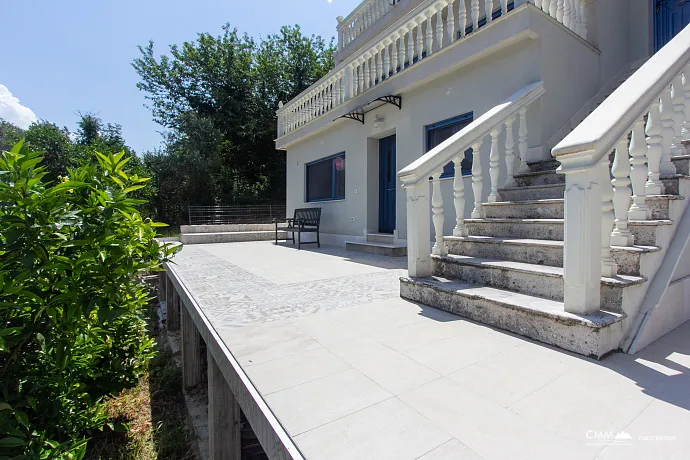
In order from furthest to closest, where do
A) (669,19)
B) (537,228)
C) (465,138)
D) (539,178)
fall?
(669,19), (539,178), (465,138), (537,228)

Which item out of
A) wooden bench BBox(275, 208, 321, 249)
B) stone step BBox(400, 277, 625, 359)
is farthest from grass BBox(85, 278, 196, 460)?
wooden bench BBox(275, 208, 321, 249)

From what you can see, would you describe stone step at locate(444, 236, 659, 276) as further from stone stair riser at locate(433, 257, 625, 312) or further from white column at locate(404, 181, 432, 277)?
white column at locate(404, 181, 432, 277)

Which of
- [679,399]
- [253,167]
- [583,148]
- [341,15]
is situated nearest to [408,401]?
[679,399]

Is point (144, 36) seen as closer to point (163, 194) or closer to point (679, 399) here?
point (163, 194)

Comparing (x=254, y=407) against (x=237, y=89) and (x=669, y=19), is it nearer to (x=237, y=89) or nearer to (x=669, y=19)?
(x=669, y=19)

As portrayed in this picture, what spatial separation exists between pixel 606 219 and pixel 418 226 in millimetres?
1374

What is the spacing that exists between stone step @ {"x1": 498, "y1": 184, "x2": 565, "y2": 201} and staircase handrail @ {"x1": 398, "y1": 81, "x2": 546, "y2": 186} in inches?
30.2

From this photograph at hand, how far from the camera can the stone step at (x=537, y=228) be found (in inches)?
90.4

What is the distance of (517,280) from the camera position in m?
2.61

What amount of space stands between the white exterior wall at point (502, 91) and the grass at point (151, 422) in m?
4.21

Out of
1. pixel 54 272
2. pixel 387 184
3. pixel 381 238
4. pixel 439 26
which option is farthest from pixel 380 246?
pixel 54 272

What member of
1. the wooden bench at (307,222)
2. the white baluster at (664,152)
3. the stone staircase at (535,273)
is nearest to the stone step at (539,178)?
the stone staircase at (535,273)

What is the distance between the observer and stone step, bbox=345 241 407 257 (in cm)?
595

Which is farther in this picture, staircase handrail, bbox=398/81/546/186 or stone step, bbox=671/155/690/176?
staircase handrail, bbox=398/81/546/186
